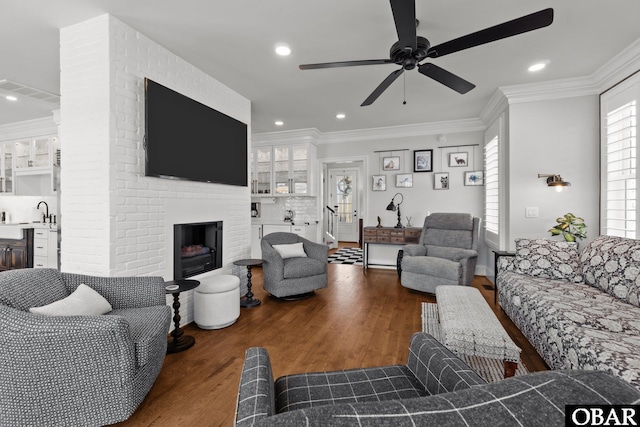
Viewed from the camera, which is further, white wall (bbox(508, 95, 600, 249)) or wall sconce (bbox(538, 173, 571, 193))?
white wall (bbox(508, 95, 600, 249))

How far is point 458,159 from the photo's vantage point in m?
5.22

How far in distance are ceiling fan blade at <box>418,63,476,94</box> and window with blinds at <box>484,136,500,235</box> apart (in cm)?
222

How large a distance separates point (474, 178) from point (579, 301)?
3.27 metres

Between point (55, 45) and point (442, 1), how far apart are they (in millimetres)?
3302

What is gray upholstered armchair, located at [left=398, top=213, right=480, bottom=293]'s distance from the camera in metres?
3.77

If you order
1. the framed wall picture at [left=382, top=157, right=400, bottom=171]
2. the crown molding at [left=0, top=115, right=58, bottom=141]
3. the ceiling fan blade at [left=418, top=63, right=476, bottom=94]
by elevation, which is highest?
the crown molding at [left=0, top=115, right=58, bottom=141]

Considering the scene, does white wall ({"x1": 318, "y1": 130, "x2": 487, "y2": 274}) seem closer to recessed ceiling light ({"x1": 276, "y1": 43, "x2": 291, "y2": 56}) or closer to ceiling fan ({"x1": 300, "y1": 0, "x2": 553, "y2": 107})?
ceiling fan ({"x1": 300, "y1": 0, "x2": 553, "y2": 107})

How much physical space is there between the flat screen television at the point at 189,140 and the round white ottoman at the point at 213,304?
1094 millimetres

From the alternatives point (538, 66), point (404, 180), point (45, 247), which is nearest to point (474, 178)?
point (404, 180)

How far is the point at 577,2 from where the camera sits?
2.15 m

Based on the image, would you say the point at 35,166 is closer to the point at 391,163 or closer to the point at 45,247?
the point at 45,247

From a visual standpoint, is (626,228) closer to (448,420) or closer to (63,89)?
(448,420)

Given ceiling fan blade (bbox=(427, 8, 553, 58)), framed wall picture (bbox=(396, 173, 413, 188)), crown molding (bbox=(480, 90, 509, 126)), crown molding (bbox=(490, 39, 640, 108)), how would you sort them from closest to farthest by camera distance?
ceiling fan blade (bbox=(427, 8, 553, 58)) → crown molding (bbox=(490, 39, 640, 108)) → crown molding (bbox=(480, 90, 509, 126)) → framed wall picture (bbox=(396, 173, 413, 188))

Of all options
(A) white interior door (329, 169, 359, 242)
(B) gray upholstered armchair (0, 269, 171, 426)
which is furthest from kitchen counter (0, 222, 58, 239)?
(A) white interior door (329, 169, 359, 242)
